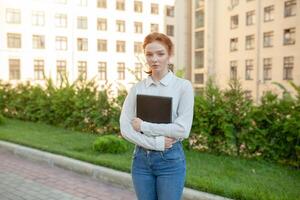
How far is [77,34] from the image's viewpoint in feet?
190

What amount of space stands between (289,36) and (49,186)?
3747cm

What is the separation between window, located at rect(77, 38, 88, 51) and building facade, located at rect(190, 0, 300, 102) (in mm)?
14922

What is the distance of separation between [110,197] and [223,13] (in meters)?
47.1


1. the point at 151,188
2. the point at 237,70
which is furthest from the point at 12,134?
the point at 237,70

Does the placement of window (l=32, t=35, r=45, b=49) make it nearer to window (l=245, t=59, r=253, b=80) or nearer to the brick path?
window (l=245, t=59, r=253, b=80)

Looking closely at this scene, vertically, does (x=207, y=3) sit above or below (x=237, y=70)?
above

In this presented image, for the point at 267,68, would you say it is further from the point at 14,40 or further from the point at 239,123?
the point at 239,123

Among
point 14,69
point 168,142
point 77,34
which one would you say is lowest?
point 168,142

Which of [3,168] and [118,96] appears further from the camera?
[118,96]

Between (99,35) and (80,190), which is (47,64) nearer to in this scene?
(99,35)

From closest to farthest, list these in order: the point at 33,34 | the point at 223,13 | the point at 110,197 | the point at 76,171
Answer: the point at 110,197 → the point at 76,171 → the point at 223,13 → the point at 33,34

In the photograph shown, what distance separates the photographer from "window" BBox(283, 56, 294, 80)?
39759mm

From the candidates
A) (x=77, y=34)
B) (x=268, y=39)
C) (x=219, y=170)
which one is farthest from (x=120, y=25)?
(x=219, y=170)

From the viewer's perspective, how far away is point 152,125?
3070mm
